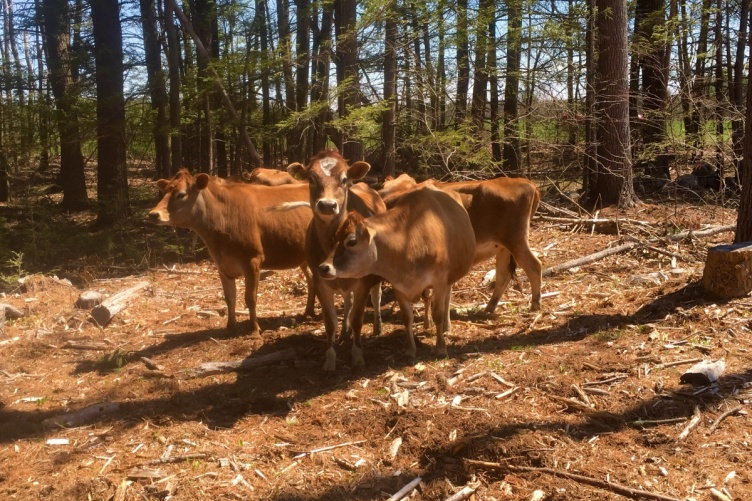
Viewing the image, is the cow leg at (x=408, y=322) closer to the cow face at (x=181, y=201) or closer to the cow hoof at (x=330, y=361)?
the cow hoof at (x=330, y=361)

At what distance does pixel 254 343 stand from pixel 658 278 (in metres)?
5.79

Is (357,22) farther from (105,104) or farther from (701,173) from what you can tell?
(701,173)

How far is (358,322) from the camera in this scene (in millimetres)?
7176

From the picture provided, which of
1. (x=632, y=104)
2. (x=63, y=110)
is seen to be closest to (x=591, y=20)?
(x=632, y=104)

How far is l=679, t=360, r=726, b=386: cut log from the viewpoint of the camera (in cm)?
570

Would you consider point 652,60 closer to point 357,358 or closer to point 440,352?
point 440,352

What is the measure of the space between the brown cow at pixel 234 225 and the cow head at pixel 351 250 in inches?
88.6

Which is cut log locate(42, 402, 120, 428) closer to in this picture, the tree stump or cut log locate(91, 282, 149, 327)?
cut log locate(91, 282, 149, 327)

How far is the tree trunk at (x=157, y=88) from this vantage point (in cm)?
1448

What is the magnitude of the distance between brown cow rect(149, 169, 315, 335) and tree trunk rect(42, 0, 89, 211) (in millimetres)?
6588

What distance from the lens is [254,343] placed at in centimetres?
815

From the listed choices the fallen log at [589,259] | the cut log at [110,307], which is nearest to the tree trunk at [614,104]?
the fallen log at [589,259]

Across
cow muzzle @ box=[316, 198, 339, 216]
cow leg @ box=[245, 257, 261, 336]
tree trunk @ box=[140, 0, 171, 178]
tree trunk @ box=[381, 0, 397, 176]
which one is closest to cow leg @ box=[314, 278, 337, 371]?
cow muzzle @ box=[316, 198, 339, 216]

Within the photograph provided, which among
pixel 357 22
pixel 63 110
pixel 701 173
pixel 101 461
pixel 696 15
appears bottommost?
pixel 101 461
